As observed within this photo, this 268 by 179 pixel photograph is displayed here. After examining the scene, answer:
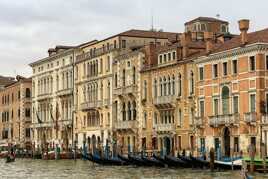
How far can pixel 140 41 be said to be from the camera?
4719 cm

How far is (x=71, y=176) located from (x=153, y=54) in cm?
1548

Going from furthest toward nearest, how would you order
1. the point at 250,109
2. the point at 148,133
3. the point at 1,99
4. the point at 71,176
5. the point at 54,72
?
1. the point at 1,99
2. the point at 54,72
3. the point at 148,133
4. the point at 250,109
5. the point at 71,176

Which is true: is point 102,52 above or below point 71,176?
above

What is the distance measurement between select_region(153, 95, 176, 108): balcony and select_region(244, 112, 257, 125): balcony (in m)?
6.79

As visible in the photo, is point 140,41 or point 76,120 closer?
point 140,41

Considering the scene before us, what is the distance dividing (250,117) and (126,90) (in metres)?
12.7

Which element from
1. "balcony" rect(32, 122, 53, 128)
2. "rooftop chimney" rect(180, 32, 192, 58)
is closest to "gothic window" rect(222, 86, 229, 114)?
"rooftop chimney" rect(180, 32, 192, 58)

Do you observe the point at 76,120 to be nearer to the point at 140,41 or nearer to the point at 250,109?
the point at 140,41

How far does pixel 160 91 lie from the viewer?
40625 millimetres

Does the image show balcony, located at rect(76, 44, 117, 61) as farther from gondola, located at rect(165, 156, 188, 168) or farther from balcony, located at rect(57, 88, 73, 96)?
gondola, located at rect(165, 156, 188, 168)

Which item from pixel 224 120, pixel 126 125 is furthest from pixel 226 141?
pixel 126 125

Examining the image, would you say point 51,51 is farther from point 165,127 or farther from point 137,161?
point 137,161

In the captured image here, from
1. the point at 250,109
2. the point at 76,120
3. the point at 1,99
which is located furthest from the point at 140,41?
the point at 1,99

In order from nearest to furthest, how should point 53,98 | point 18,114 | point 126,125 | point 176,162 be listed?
point 176,162 → point 126,125 → point 53,98 → point 18,114
